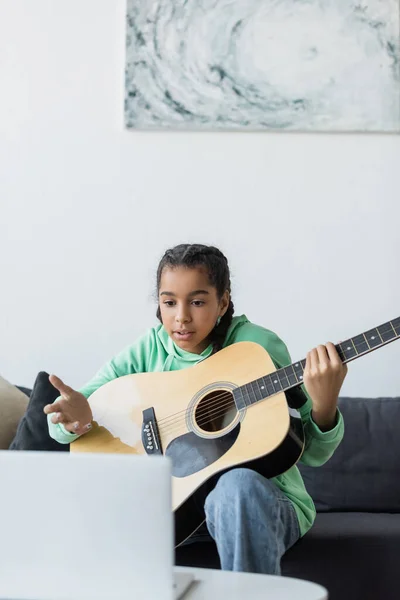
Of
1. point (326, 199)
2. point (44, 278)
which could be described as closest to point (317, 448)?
point (326, 199)

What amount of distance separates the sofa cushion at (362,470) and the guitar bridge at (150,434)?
24.5 inches

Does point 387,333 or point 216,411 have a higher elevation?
point 387,333

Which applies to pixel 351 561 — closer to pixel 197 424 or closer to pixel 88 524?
pixel 197 424

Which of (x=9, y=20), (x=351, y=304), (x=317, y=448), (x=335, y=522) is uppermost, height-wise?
(x=9, y=20)

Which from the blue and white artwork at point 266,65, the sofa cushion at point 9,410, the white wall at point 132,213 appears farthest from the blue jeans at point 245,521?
the blue and white artwork at point 266,65

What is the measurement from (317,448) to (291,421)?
0.40 ft

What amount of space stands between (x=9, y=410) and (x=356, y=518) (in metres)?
0.88

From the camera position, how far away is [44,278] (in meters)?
2.53

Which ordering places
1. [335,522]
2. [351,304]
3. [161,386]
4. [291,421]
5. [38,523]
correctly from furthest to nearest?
[351,304]
[335,522]
[161,386]
[291,421]
[38,523]

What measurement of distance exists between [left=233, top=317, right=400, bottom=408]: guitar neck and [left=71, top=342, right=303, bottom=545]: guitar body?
2 cm

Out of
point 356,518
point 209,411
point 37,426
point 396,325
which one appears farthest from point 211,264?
point 356,518

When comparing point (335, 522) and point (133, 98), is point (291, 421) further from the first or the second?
point (133, 98)

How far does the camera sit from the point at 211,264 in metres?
1.84

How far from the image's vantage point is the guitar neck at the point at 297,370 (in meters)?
1.57
